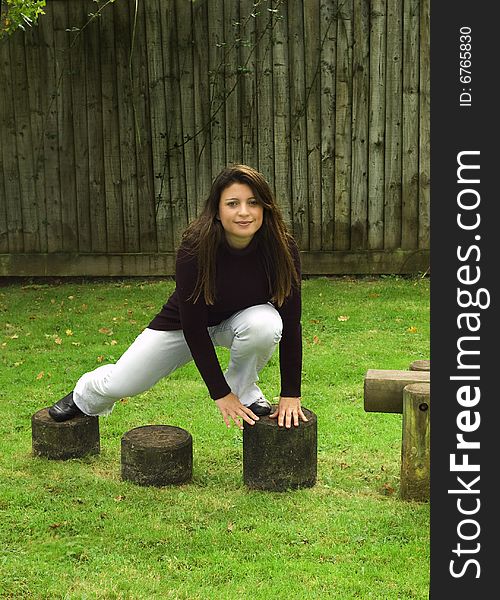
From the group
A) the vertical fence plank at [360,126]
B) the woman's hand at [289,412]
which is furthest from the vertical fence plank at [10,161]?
the woman's hand at [289,412]

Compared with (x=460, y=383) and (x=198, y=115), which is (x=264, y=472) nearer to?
(x=460, y=383)

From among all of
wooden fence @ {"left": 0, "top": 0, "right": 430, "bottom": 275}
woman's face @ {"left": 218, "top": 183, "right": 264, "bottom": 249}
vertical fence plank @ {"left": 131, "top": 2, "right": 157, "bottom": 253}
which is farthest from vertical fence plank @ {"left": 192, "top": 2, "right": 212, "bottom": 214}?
woman's face @ {"left": 218, "top": 183, "right": 264, "bottom": 249}

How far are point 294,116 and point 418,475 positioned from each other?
17.4 ft

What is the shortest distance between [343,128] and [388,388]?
4.92m

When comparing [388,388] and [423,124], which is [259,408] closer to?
[388,388]

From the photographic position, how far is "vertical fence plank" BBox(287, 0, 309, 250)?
836 cm

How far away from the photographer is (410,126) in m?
8.46

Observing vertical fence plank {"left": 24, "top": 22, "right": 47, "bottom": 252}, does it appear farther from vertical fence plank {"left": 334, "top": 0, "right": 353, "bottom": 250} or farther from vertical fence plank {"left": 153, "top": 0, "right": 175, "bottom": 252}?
vertical fence plank {"left": 334, "top": 0, "right": 353, "bottom": 250}

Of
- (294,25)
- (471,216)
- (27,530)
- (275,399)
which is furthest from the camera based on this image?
(294,25)

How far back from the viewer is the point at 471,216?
5.57 feet

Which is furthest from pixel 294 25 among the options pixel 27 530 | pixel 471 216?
pixel 471 216

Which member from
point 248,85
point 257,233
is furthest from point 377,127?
A: point 257,233

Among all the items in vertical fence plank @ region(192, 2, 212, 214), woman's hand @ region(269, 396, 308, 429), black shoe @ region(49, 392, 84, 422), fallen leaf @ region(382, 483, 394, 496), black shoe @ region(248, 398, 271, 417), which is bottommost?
fallen leaf @ region(382, 483, 394, 496)

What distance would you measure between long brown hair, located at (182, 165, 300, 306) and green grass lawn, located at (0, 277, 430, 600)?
3.06 feet
